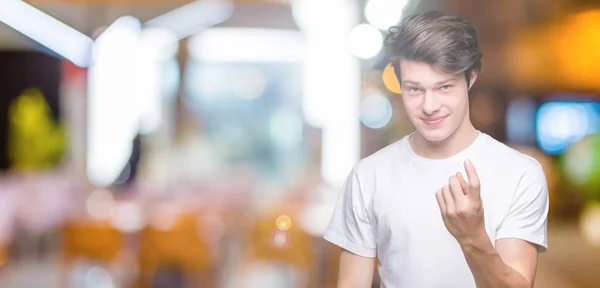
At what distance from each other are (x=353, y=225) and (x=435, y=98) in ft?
1.04

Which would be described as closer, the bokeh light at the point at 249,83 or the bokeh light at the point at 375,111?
the bokeh light at the point at 375,111

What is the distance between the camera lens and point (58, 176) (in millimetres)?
6723

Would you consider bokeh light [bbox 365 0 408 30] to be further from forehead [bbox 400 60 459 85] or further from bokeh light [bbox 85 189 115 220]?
bokeh light [bbox 85 189 115 220]

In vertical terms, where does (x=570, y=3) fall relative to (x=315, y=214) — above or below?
above

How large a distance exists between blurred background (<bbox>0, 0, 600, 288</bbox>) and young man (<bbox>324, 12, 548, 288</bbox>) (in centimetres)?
38

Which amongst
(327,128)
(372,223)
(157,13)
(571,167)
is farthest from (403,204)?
(571,167)

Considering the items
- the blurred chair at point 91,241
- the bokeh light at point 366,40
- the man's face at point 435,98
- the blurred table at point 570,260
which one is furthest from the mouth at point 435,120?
the blurred chair at point 91,241

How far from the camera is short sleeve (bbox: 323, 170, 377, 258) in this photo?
1.68m

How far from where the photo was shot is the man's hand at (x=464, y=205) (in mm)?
1387

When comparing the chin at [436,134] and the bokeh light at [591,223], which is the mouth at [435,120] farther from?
the bokeh light at [591,223]

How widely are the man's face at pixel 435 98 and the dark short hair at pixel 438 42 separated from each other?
0.02 meters

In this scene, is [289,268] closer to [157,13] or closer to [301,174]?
[301,174]

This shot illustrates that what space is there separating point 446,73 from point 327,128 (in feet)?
6.36

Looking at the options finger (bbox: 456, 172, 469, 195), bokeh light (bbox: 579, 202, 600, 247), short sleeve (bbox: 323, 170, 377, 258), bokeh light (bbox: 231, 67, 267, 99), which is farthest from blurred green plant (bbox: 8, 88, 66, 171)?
finger (bbox: 456, 172, 469, 195)
